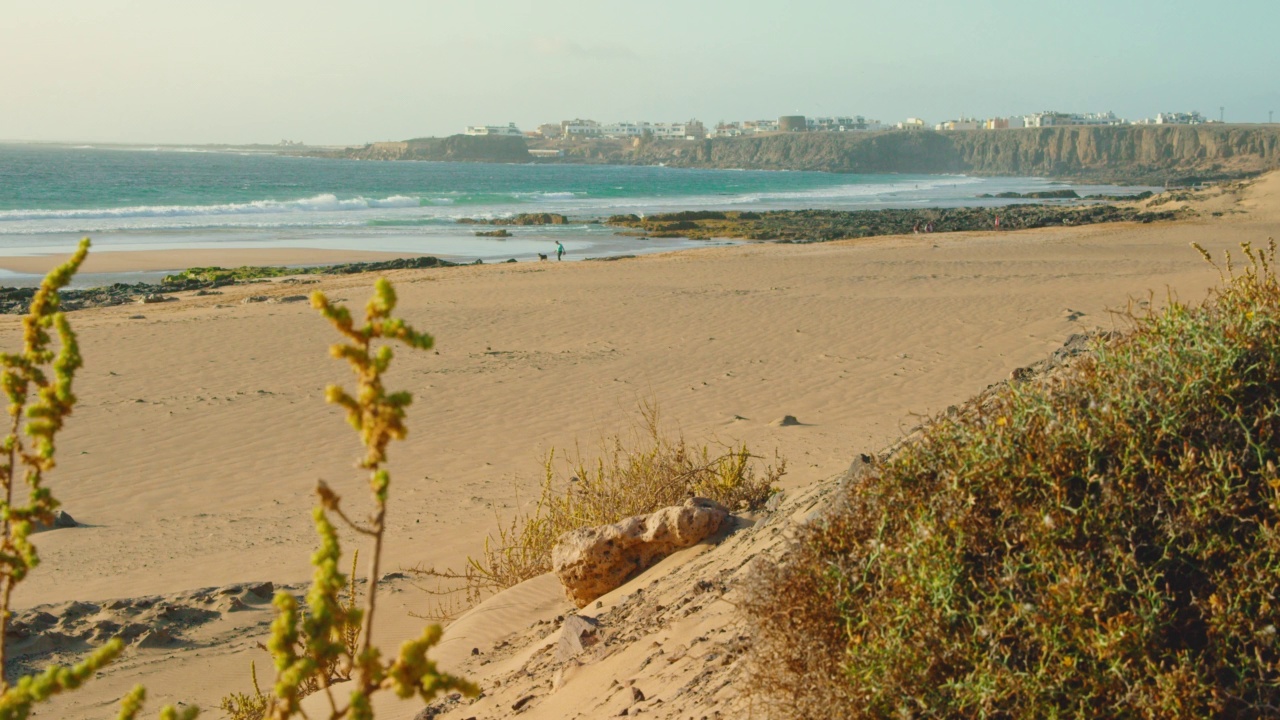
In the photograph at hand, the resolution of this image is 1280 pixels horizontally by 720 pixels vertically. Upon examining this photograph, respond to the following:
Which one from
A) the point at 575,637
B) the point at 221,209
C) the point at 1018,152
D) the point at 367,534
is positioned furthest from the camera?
the point at 1018,152

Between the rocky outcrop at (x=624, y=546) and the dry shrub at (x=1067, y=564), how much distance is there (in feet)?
8.21

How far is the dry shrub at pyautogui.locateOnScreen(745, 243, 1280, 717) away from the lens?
2.41 metres

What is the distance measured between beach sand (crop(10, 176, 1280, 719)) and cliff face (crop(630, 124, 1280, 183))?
84.9m

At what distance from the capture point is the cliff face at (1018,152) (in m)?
106

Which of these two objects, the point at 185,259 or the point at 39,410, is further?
the point at 185,259

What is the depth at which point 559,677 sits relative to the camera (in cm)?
423

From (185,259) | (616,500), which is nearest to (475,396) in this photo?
(616,500)

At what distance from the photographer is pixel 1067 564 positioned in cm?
244

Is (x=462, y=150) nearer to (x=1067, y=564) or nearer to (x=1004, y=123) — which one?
(x=1004, y=123)

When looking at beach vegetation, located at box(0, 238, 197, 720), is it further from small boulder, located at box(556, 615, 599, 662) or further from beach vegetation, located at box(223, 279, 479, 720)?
small boulder, located at box(556, 615, 599, 662)

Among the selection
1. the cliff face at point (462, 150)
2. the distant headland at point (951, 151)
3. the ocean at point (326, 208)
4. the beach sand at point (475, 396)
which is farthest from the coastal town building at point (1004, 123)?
the beach sand at point (475, 396)

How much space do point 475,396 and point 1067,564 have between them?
33.0 feet

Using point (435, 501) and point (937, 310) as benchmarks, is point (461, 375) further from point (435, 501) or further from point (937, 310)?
point (937, 310)

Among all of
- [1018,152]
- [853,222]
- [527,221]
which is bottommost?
[853,222]
